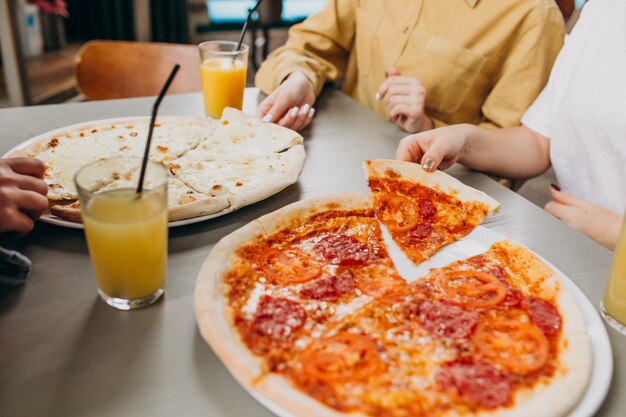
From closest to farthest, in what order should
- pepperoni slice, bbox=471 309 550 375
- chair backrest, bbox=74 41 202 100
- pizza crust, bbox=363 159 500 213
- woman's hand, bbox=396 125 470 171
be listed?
1. pepperoni slice, bbox=471 309 550 375
2. pizza crust, bbox=363 159 500 213
3. woman's hand, bbox=396 125 470 171
4. chair backrest, bbox=74 41 202 100

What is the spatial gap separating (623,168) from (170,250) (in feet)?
4.32

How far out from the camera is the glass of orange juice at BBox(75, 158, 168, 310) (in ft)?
3.01

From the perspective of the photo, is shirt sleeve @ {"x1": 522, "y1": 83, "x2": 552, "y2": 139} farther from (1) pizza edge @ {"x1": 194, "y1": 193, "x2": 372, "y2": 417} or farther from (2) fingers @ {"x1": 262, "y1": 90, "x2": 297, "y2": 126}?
(1) pizza edge @ {"x1": 194, "y1": 193, "x2": 372, "y2": 417}

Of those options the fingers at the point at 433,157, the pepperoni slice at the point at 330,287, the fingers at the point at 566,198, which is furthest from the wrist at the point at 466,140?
the pepperoni slice at the point at 330,287

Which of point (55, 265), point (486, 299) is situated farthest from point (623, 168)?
point (55, 265)

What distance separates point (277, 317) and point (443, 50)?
149cm

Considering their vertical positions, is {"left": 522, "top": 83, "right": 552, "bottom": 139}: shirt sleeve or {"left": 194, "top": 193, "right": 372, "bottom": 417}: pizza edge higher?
{"left": 522, "top": 83, "right": 552, "bottom": 139}: shirt sleeve

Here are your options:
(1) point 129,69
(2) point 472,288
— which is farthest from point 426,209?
(1) point 129,69

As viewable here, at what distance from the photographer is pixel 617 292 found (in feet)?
3.28

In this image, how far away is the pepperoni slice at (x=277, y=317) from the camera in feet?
2.99

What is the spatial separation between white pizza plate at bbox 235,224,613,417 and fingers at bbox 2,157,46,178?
2.31 feet

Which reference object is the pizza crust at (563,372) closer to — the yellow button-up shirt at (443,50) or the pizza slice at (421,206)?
the pizza slice at (421,206)

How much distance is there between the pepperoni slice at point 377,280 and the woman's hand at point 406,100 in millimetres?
841

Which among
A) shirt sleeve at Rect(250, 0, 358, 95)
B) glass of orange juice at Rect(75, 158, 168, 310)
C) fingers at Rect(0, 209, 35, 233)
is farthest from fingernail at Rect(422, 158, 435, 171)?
fingers at Rect(0, 209, 35, 233)
